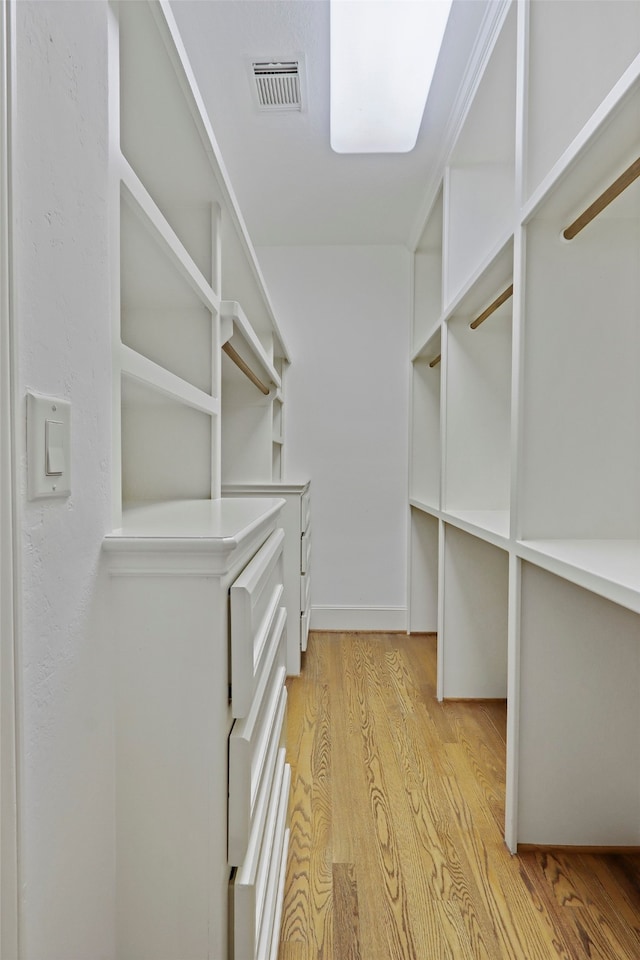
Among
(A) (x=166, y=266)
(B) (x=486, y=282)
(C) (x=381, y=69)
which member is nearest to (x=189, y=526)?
(A) (x=166, y=266)

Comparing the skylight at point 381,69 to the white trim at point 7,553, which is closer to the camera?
the white trim at point 7,553

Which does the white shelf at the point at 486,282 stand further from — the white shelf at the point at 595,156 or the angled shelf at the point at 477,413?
the white shelf at the point at 595,156

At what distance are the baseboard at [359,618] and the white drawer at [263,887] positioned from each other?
6.26 ft

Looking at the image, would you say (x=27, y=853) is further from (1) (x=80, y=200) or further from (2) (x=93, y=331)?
(1) (x=80, y=200)

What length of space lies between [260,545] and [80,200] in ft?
2.01

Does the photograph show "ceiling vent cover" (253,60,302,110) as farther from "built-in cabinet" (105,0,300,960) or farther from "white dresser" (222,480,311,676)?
"white dresser" (222,480,311,676)

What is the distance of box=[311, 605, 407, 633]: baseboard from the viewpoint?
3.20 metres

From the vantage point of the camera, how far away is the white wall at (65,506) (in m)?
0.53

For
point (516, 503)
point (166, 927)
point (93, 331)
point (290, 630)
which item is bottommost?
point (290, 630)

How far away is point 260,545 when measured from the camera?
0.99 metres

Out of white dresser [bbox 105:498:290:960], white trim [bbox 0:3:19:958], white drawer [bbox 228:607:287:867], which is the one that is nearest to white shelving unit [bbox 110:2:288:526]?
white dresser [bbox 105:498:290:960]

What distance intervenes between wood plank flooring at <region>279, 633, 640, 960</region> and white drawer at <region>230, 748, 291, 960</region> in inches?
5.2

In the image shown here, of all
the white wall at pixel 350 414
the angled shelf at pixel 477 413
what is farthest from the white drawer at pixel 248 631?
the white wall at pixel 350 414

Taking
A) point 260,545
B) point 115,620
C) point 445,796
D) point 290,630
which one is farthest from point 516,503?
point 290,630
